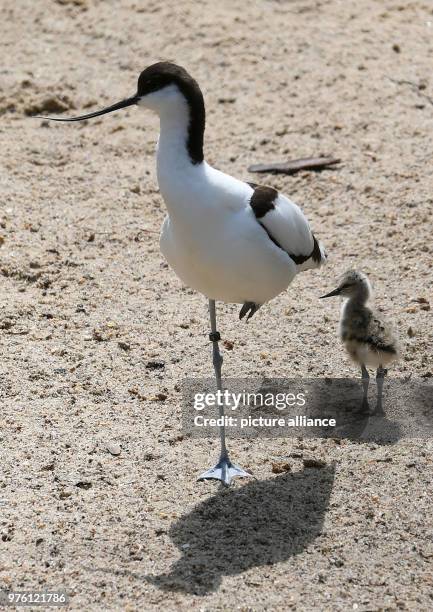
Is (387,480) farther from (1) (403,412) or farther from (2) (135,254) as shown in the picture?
(2) (135,254)

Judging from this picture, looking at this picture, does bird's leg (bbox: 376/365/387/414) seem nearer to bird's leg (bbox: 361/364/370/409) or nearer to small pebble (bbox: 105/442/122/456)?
bird's leg (bbox: 361/364/370/409)

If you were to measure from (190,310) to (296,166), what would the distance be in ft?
5.89

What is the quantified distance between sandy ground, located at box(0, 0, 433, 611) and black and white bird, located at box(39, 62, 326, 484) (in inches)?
18.7

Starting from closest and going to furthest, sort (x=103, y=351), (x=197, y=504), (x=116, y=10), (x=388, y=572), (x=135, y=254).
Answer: (x=388, y=572), (x=197, y=504), (x=103, y=351), (x=135, y=254), (x=116, y=10)

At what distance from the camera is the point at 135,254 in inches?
257

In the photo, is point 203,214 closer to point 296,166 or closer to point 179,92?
point 179,92

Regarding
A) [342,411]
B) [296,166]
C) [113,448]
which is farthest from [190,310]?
[296,166]

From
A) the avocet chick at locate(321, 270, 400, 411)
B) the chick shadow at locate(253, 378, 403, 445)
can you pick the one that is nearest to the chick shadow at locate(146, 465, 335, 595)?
the chick shadow at locate(253, 378, 403, 445)

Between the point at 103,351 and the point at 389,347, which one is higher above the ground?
the point at 389,347

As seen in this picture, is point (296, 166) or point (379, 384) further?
point (296, 166)

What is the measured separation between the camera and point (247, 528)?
438 centimetres

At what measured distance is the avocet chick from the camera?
16.8ft

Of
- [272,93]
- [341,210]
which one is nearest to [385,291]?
[341,210]

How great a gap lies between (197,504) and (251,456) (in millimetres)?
477
